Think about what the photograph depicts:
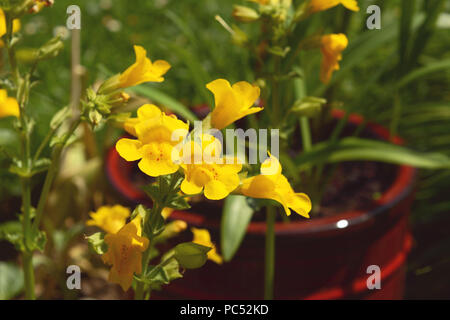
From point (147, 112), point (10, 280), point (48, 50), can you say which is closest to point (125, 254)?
point (147, 112)

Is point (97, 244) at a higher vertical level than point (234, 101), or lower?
lower

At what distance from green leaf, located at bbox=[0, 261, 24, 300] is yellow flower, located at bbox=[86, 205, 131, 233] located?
1.24 ft

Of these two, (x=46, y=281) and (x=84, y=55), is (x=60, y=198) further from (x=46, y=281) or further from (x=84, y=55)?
(x=84, y=55)

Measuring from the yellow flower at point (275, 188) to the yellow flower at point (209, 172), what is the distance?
50mm

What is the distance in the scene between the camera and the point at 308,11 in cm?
85

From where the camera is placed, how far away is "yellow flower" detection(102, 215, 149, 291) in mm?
651

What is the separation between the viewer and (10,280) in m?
1.16

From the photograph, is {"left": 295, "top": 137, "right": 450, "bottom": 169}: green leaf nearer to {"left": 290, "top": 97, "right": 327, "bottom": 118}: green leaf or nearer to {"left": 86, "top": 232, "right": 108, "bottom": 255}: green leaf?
{"left": 290, "top": 97, "right": 327, "bottom": 118}: green leaf

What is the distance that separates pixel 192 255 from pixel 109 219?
0.21 metres

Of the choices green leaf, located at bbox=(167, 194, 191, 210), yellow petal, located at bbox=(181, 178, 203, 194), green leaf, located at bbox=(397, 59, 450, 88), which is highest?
green leaf, located at bbox=(397, 59, 450, 88)

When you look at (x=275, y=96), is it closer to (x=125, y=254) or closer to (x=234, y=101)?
(x=234, y=101)

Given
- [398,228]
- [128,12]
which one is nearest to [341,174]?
[398,228]

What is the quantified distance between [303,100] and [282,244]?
26cm

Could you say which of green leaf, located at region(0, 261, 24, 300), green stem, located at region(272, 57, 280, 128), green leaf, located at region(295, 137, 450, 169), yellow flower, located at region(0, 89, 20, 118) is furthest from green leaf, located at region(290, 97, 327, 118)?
green leaf, located at region(0, 261, 24, 300)
